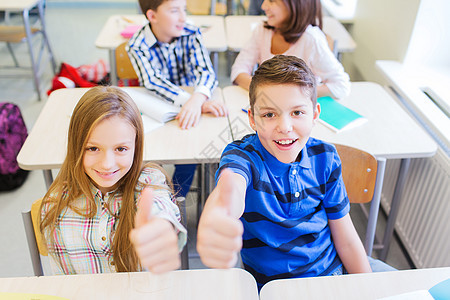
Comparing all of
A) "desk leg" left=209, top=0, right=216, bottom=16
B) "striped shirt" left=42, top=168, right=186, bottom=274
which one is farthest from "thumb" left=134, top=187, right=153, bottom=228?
"desk leg" left=209, top=0, right=216, bottom=16

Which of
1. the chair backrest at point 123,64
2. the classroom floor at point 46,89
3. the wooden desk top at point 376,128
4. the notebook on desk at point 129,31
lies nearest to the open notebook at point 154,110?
the wooden desk top at point 376,128

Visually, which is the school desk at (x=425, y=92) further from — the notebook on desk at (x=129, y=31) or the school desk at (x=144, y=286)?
the notebook on desk at (x=129, y=31)

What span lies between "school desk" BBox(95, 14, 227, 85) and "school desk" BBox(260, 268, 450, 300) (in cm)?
183

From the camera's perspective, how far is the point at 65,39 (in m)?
4.65

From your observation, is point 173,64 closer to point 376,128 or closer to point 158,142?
point 158,142

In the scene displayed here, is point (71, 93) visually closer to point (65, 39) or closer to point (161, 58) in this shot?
point (161, 58)

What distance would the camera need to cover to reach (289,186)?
115cm

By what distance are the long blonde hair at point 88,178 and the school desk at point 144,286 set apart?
0.19 meters

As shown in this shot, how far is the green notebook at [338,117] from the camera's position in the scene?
175 cm

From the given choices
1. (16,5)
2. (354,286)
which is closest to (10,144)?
(16,5)

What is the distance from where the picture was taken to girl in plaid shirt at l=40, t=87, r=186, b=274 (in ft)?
3.62

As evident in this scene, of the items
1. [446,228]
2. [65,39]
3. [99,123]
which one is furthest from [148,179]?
[65,39]

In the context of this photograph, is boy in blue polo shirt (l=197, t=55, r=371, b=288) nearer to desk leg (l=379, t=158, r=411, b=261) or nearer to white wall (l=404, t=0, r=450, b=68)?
desk leg (l=379, t=158, r=411, b=261)

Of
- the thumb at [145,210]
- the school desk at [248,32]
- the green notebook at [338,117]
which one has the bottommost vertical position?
the green notebook at [338,117]
